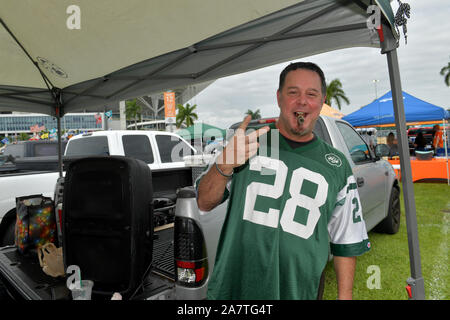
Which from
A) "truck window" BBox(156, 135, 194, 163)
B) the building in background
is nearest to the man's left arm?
"truck window" BBox(156, 135, 194, 163)

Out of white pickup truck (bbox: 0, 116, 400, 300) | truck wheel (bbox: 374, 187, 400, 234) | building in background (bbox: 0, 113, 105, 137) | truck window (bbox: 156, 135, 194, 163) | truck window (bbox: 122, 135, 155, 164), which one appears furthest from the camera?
building in background (bbox: 0, 113, 105, 137)

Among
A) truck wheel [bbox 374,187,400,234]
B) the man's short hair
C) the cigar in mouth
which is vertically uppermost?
the man's short hair

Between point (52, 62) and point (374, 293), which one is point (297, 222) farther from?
point (52, 62)

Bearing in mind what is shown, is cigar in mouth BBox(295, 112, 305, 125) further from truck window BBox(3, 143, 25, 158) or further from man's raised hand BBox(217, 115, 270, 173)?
truck window BBox(3, 143, 25, 158)

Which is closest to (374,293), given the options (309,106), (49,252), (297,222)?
(297,222)

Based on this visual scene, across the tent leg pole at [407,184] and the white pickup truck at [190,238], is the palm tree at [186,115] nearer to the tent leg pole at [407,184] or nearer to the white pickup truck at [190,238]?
the white pickup truck at [190,238]

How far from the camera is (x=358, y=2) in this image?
1977mm

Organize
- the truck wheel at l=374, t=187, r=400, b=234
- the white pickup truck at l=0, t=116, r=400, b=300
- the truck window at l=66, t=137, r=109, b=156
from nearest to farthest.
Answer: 1. the white pickup truck at l=0, t=116, r=400, b=300
2. the truck wheel at l=374, t=187, r=400, b=234
3. the truck window at l=66, t=137, r=109, b=156

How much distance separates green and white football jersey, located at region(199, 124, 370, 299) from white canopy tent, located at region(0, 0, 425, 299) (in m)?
0.93

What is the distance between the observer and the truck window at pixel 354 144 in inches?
159

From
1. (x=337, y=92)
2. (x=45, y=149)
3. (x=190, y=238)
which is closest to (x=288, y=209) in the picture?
(x=190, y=238)

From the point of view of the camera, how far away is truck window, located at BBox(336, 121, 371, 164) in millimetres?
4037

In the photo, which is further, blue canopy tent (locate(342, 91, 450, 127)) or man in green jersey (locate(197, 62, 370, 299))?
blue canopy tent (locate(342, 91, 450, 127))

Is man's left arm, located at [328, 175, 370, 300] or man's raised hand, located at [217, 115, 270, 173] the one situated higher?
man's raised hand, located at [217, 115, 270, 173]
